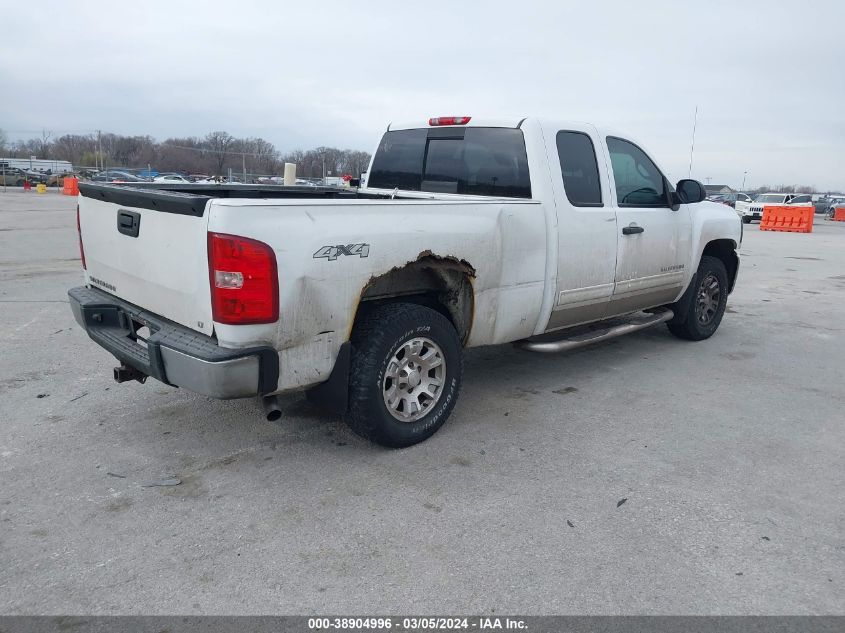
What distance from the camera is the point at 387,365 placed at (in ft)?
12.4

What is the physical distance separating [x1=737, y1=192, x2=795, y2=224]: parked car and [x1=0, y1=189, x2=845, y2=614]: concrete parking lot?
28903 millimetres

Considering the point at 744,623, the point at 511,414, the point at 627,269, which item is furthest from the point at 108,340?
the point at 627,269

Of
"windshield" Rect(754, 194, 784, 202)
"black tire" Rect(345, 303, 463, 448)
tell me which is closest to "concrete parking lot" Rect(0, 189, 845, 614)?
"black tire" Rect(345, 303, 463, 448)

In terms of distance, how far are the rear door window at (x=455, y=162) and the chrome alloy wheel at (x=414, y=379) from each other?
4.85 feet

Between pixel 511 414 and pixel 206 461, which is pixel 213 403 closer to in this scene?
pixel 206 461

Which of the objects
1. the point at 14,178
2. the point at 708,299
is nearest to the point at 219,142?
the point at 14,178

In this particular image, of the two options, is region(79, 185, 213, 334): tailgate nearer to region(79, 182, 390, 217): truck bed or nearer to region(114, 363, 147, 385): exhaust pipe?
region(79, 182, 390, 217): truck bed

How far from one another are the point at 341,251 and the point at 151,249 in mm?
1051

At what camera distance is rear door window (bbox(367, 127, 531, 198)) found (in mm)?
4859

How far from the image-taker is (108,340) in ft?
12.9

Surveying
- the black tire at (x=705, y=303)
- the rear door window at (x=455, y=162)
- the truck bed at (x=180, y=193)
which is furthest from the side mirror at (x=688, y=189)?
the truck bed at (x=180, y=193)

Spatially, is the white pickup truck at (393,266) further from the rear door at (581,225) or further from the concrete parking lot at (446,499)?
the concrete parking lot at (446,499)

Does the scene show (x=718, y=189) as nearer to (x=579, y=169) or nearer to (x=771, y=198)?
(x=771, y=198)

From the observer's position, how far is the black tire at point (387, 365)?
3717 millimetres
